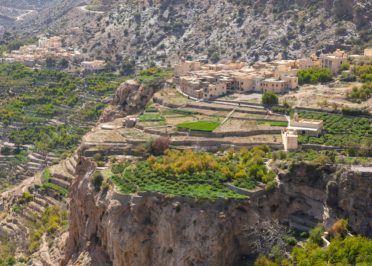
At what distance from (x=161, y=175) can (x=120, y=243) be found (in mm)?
5205

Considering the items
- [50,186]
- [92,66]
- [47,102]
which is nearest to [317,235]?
[50,186]

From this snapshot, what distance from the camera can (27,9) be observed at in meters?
182

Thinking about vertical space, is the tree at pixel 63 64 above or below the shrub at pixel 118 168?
below

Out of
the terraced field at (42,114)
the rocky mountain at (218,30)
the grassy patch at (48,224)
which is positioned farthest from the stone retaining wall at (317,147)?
the rocky mountain at (218,30)

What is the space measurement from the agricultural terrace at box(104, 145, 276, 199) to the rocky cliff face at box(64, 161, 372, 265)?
732 millimetres

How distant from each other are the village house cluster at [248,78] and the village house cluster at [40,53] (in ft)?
124

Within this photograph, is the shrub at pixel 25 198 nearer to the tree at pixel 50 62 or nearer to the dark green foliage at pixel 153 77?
the dark green foliage at pixel 153 77

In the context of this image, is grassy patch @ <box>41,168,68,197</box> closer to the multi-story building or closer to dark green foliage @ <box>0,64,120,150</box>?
dark green foliage @ <box>0,64,120,150</box>

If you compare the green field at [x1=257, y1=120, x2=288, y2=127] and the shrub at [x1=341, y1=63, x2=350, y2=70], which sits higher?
the shrub at [x1=341, y1=63, x2=350, y2=70]

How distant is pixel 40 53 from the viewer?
97.2m

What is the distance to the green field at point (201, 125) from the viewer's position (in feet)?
144

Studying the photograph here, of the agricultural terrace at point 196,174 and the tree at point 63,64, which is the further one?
the tree at point 63,64

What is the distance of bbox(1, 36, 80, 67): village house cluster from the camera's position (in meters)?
93.4

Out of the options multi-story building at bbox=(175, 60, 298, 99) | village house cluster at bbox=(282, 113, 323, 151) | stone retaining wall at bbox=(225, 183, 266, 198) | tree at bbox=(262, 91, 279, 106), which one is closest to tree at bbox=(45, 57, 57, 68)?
multi-story building at bbox=(175, 60, 298, 99)
